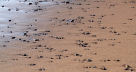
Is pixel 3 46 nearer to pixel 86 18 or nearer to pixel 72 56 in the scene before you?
pixel 72 56

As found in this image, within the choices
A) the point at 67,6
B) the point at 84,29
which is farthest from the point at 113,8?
the point at 84,29

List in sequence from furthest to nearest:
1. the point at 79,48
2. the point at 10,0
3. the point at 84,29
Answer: the point at 10,0 → the point at 84,29 → the point at 79,48

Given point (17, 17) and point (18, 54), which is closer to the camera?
point (18, 54)

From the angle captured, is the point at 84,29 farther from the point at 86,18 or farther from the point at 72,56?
the point at 72,56

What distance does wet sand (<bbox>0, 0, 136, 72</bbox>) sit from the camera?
621cm

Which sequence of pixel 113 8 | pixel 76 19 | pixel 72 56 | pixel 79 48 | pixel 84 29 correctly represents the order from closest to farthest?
pixel 72 56 < pixel 79 48 < pixel 84 29 < pixel 76 19 < pixel 113 8

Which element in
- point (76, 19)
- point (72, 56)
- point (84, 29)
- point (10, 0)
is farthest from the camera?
point (10, 0)

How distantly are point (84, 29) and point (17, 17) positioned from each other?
2.34m

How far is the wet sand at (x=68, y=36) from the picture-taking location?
6.21 meters

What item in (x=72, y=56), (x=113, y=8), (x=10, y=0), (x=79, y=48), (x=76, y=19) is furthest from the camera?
(x=10, y=0)

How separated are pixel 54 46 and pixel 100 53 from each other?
1.03 meters

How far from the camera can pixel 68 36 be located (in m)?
8.02

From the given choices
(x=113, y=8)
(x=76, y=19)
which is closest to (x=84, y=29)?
(x=76, y=19)

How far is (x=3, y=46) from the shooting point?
738cm
